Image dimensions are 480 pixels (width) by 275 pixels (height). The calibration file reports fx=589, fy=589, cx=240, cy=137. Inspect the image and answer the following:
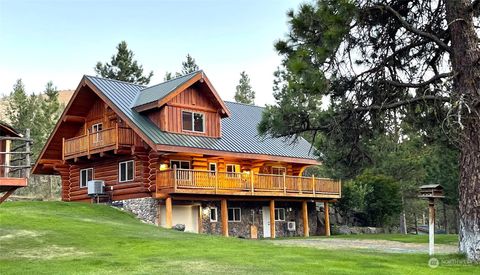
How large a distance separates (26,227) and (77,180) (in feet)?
45.1

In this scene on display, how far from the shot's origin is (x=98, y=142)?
28.6 metres

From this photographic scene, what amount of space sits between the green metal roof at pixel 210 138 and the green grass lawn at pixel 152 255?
24.6 feet

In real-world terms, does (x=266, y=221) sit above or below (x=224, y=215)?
below

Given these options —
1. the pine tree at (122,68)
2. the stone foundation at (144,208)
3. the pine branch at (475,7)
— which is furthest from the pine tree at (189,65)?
the pine branch at (475,7)

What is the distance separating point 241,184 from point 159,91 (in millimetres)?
6291

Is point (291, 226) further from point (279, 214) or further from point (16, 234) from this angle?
point (16, 234)

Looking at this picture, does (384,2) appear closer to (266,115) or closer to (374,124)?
(374,124)

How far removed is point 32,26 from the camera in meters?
23.7

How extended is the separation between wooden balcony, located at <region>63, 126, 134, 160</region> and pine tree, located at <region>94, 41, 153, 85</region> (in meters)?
23.7

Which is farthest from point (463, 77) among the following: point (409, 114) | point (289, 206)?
point (289, 206)

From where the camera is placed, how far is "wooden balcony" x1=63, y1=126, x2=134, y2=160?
2736 centimetres

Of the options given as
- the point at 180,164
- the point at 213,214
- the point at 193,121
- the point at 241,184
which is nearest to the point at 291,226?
the point at 213,214

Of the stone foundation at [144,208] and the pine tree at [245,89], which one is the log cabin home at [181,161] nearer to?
the stone foundation at [144,208]

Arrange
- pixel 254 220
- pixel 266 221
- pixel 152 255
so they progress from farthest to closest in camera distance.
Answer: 1. pixel 266 221
2. pixel 254 220
3. pixel 152 255
